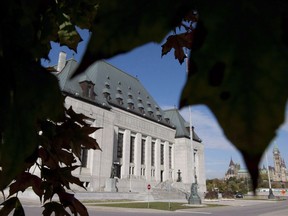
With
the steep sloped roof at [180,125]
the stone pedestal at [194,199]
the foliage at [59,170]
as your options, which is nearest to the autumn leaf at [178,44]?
the foliage at [59,170]

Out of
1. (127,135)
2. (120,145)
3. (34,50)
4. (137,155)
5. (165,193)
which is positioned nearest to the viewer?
(34,50)

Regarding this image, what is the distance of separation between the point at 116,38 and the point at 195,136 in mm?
61487

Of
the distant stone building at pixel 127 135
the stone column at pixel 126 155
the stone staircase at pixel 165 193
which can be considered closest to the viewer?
the distant stone building at pixel 127 135

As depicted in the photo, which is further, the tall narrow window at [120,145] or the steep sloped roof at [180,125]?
the steep sloped roof at [180,125]

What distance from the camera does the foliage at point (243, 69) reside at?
0.40m

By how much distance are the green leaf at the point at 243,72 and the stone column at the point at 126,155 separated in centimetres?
4272

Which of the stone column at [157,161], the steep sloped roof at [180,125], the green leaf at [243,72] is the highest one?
the steep sloped roof at [180,125]

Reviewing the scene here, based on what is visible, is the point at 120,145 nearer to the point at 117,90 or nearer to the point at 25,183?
the point at 117,90

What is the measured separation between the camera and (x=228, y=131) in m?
0.42

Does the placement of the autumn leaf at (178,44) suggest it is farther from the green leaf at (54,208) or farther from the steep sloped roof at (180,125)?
the steep sloped roof at (180,125)

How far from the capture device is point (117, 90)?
47500 mm

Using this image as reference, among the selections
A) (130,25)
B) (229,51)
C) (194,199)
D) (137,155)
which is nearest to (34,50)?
(130,25)

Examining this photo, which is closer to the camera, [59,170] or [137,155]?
[59,170]

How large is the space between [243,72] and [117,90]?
47.4 m
